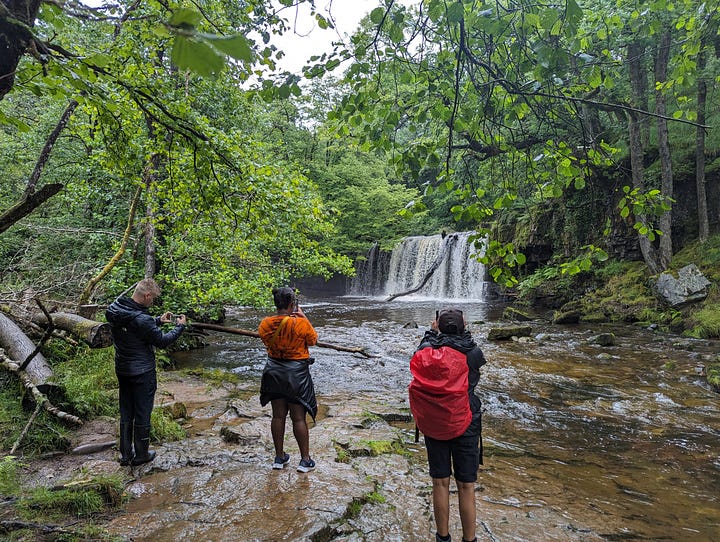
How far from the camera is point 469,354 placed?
3.18 metres

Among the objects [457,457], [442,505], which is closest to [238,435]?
[442,505]

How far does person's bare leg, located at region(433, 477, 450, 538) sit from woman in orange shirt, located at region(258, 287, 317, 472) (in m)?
1.42

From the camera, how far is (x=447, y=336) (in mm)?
3182

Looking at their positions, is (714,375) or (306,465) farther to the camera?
(714,375)

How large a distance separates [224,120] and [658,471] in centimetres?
1226

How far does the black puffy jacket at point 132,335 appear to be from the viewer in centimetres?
397

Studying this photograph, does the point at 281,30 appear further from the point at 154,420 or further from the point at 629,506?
the point at 629,506

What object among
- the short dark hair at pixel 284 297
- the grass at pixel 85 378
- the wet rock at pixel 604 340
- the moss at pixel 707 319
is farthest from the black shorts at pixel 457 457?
the moss at pixel 707 319

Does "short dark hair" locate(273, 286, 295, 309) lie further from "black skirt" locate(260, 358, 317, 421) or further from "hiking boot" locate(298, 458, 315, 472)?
"hiking boot" locate(298, 458, 315, 472)

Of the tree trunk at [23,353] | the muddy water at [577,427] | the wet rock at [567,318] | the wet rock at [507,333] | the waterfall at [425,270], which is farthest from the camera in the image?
the waterfall at [425,270]

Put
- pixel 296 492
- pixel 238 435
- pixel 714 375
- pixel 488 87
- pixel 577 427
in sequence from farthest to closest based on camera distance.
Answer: pixel 714 375 → pixel 577 427 → pixel 238 435 → pixel 296 492 → pixel 488 87

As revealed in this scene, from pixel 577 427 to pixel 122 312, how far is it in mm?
6379

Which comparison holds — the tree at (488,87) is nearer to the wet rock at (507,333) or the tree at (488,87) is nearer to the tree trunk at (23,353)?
the tree trunk at (23,353)

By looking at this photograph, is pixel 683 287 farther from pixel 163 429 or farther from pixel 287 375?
pixel 163 429
